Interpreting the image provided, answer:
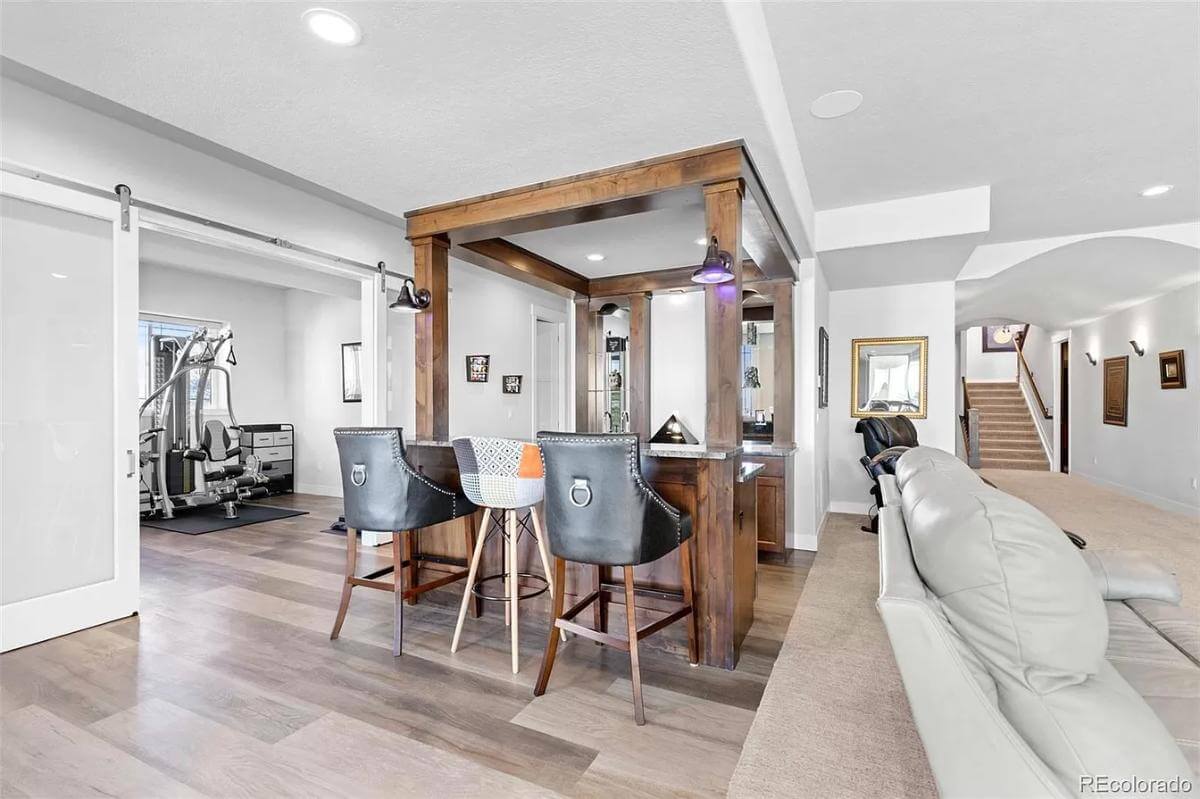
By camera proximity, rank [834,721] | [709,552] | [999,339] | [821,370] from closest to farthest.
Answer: [834,721] → [709,552] → [821,370] → [999,339]

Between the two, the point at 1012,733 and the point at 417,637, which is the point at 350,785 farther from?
the point at 1012,733

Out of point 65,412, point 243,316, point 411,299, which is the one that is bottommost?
point 65,412

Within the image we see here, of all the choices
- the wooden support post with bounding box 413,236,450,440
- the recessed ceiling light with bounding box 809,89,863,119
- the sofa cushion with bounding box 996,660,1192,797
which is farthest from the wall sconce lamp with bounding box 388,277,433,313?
the sofa cushion with bounding box 996,660,1192,797

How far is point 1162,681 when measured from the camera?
1316mm

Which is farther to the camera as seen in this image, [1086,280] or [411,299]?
[1086,280]

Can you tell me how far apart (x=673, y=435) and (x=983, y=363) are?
11.1m

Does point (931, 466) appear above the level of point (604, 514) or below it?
above

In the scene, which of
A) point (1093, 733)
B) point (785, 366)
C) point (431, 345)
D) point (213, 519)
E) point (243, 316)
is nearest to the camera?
point (1093, 733)

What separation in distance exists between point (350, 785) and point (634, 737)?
91 centimetres

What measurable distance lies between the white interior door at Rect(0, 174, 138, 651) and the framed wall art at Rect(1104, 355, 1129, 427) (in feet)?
32.5

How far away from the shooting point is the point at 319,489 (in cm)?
705

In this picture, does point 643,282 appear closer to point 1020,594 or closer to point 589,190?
point 589,190

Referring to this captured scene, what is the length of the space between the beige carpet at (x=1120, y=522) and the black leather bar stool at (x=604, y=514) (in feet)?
10.7

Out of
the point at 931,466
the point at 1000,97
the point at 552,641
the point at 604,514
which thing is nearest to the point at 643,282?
the point at 1000,97
